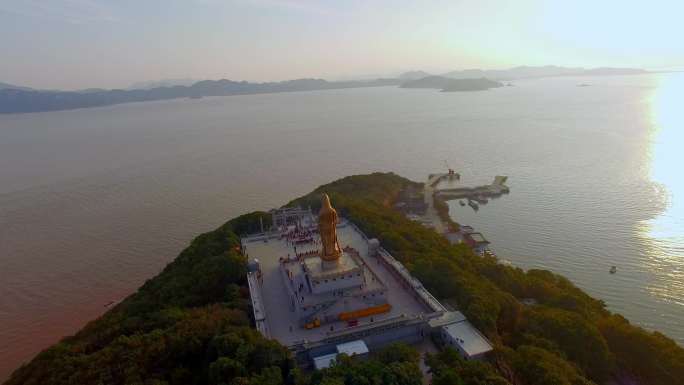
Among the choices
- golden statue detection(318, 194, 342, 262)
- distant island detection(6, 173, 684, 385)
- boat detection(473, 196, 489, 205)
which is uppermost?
golden statue detection(318, 194, 342, 262)

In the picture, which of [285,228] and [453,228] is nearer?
[285,228]

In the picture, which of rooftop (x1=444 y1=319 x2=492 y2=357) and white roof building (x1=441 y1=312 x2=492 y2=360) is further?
rooftop (x1=444 y1=319 x2=492 y2=357)

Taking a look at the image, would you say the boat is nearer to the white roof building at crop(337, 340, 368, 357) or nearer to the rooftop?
the rooftop

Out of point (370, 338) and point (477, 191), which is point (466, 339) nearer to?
point (370, 338)

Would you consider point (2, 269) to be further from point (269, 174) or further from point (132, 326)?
point (269, 174)

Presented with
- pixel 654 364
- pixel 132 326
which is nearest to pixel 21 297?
pixel 132 326

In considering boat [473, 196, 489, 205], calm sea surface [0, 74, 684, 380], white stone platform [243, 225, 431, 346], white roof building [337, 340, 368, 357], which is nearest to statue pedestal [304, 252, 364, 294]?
white stone platform [243, 225, 431, 346]

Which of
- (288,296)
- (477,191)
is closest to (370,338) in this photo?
(288,296)

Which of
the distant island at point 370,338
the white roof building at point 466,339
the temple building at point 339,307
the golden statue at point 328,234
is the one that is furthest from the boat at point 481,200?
the white roof building at point 466,339
